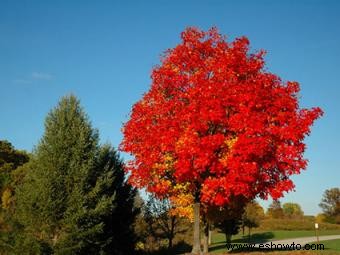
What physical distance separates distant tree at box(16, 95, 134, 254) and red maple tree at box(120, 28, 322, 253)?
2669mm

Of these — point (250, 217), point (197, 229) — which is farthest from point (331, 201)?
point (197, 229)

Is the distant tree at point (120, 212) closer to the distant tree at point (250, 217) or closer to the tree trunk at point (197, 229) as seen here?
the tree trunk at point (197, 229)

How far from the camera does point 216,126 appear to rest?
2373 cm

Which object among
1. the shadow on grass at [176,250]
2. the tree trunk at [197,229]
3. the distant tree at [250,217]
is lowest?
the shadow on grass at [176,250]

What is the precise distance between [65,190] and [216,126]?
Answer: 9015mm

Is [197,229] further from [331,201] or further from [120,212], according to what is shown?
[331,201]

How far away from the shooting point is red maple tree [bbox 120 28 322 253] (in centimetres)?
2162

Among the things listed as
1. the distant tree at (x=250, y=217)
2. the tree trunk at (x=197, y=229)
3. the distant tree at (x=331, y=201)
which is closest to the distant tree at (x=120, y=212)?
the tree trunk at (x=197, y=229)

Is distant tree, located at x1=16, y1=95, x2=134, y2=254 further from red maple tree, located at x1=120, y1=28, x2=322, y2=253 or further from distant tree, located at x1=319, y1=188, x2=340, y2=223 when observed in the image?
distant tree, located at x1=319, y1=188, x2=340, y2=223

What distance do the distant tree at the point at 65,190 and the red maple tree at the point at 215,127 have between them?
8.76 ft

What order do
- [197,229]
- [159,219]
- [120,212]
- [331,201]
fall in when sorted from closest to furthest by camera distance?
[197,229] < [120,212] < [159,219] < [331,201]

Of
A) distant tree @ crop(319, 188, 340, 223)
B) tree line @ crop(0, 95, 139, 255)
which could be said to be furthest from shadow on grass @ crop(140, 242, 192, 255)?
distant tree @ crop(319, 188, 340, 223)

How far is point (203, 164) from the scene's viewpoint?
69.5 ft

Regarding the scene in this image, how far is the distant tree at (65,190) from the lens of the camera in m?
22.3
